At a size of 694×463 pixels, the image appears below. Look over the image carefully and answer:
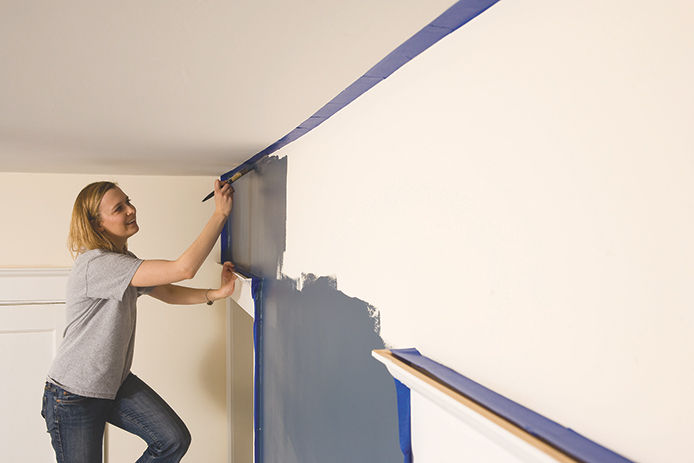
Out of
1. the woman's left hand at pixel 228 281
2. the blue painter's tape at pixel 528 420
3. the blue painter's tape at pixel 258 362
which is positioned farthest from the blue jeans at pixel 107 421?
the blue painter's tape at pixel 528 420

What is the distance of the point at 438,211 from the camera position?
30.0 inches

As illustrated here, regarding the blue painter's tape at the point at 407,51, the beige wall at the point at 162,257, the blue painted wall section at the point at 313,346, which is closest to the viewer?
the blue painter's tape at the point at 407,51

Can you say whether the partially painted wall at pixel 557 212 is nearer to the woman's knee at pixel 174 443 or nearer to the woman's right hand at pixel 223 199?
the woman's right hand at pixel 223 199

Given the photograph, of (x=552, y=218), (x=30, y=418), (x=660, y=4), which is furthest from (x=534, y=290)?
(x=30, y=418)

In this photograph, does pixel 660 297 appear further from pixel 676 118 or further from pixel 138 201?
pixel 138 201

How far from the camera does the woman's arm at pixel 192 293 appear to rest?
2500mm

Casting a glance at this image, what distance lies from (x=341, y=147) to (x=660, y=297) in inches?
33.6

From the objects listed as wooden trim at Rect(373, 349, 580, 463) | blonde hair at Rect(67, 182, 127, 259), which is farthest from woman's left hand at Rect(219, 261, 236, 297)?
wooden trim at Rect(373, 349, 580, 463)

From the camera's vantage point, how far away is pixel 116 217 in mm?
2070

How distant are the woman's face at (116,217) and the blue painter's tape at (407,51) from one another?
1071mm

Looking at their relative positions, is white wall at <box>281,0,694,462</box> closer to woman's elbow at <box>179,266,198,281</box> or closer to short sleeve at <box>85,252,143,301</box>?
woman's elbow at <box>179,266,198,281</box>

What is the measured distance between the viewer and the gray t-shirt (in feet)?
6.32

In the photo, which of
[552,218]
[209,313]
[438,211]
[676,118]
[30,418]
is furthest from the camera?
[209,313]

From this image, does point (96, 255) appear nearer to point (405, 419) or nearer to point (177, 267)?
point (177, 267)
